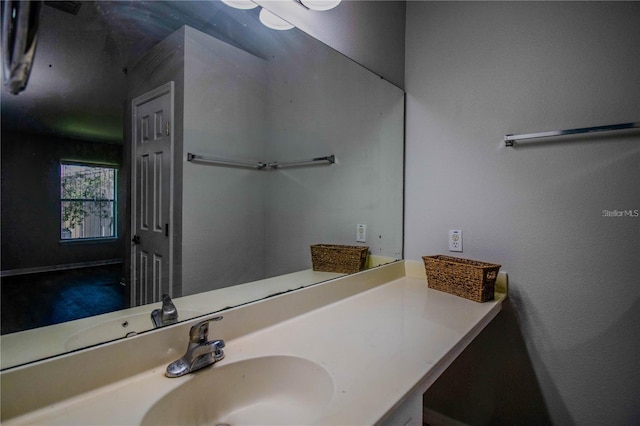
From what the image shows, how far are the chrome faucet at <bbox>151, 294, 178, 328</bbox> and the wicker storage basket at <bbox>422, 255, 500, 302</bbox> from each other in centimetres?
112

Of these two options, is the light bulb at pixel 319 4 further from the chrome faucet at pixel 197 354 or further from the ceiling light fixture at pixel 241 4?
the chrome faucet at pixel 197 354

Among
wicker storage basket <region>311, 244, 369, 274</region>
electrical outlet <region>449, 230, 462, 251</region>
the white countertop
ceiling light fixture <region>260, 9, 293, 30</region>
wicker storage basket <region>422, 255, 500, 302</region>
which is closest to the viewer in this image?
the white countertop

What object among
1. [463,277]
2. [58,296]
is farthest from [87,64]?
[463,277]

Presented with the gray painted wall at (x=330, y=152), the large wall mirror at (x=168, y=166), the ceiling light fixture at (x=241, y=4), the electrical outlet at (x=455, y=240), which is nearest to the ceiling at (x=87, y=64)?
the large wall mirror at (x=168, y=166)

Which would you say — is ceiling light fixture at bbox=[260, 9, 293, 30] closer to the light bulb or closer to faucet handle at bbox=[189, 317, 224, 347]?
the light bulb

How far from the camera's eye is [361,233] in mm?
1644

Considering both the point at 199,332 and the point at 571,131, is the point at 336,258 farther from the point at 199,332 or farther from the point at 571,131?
the point at 571,131

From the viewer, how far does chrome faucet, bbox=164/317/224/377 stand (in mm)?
700

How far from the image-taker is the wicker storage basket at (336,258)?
1.37 m

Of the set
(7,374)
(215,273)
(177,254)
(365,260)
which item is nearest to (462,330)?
(365,260)

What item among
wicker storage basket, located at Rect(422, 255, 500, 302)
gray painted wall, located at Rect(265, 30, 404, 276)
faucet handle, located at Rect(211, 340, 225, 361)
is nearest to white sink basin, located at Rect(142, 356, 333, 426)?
faucet handle, located at Rect(211, 340, 225, 361)

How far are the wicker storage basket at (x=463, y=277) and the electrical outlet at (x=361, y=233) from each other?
328mm

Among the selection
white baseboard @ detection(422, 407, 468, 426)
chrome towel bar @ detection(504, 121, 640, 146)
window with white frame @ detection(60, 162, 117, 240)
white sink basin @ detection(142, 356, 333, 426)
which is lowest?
white baseboard @ detection(422, 407, 468, 426)

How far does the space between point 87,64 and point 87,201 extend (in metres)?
0.35
